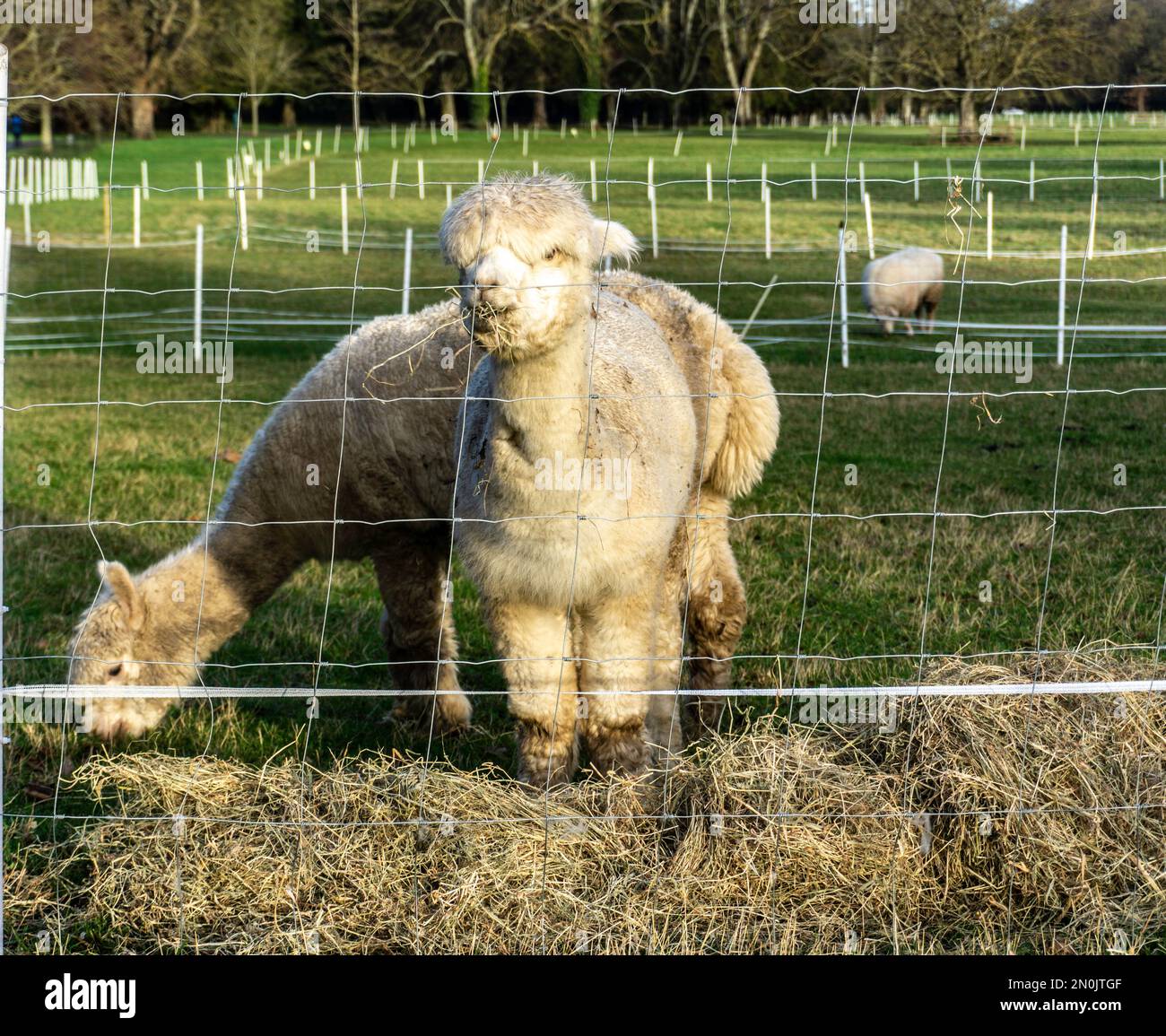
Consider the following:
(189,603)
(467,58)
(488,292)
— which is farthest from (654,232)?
(467,58)

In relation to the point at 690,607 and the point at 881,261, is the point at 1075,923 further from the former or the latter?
the point at 881,261

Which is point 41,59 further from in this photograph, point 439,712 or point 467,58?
point 439,712

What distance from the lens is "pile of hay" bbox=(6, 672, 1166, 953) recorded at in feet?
11.1

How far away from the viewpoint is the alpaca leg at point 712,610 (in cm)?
528

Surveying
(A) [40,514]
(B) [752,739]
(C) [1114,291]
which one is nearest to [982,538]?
(B) [752,739]

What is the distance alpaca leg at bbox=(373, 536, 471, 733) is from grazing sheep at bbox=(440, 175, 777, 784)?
41.2 inches

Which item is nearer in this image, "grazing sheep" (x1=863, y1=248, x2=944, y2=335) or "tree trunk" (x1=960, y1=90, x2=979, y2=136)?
"grazing sheep" (x1=863, y1=248, x2=944, y2=335)

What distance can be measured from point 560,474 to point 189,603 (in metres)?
2.02

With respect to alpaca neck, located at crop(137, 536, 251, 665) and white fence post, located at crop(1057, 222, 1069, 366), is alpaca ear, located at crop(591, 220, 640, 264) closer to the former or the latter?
alpaca neck, located at crop(137, 536, 251, 665)

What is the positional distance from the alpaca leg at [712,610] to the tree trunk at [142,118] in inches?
1713

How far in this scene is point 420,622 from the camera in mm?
5387

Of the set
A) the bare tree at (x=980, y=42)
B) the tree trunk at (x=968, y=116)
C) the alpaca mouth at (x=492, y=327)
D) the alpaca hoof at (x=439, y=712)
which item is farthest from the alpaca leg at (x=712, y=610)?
the tree trunk at (x=968, y=116)

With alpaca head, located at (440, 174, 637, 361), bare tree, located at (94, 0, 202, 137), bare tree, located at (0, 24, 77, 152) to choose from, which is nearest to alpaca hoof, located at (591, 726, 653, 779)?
alpaca head, located at (440, 174, 637, 361)

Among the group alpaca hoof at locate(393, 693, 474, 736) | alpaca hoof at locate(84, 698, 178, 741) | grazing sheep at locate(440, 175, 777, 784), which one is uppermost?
grazing sheep at locate(440, 175, 777, 784)
